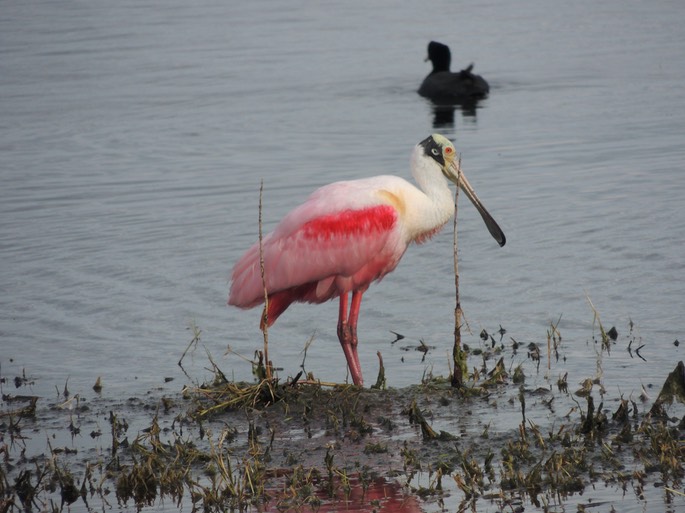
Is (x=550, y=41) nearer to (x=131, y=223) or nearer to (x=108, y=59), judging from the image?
(x=108, y=59)

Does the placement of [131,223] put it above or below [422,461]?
above

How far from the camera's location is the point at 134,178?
15469 mm

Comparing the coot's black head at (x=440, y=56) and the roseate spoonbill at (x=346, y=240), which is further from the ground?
the coot's black head at (x=440, y=56)

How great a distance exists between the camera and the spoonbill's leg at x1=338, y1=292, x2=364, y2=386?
8094 millimetres

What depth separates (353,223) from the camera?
330 inches

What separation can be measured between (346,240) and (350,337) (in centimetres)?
63

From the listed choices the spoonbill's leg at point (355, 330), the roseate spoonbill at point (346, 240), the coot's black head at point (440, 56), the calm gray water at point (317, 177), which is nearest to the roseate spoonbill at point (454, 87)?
the calm gray water at point (317, 177)

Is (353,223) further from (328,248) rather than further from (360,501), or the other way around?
(360,501)

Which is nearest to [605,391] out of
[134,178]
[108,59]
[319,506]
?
[319,506]

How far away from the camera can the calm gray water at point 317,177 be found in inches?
364

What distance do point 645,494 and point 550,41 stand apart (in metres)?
21.8

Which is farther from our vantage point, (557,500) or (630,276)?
(630,276)

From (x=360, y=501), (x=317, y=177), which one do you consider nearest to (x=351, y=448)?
(x=360, y=501)

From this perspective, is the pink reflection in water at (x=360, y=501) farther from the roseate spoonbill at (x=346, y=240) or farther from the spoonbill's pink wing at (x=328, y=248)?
the spoonbill's pink wing at (x=328, y=248)
